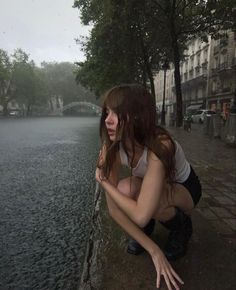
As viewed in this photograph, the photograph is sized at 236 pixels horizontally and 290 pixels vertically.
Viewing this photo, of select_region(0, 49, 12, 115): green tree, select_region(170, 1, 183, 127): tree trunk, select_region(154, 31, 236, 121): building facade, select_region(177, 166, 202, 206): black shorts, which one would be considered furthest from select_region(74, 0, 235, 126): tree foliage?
select_region(0, 49, 12, 115): green tree

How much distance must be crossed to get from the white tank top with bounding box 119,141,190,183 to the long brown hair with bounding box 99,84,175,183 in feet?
0.32

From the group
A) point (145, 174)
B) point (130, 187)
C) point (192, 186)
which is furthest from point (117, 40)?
point (145, 174)

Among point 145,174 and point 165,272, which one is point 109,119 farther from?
point 165,272

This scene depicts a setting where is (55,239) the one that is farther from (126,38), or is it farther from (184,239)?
(126,38)

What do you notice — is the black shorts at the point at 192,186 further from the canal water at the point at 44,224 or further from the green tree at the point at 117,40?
the green tree at the point at 117,40

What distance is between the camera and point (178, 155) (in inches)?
105

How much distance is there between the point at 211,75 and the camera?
47.6 meters

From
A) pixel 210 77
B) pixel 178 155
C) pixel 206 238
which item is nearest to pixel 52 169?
pixel 206 238

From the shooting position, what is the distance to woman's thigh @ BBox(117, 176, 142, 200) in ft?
8.82

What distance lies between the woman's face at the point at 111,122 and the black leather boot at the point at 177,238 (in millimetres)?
795

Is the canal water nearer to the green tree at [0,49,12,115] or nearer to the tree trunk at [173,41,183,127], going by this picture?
the tree trunk at [173,41,183,127]

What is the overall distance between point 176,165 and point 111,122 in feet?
1.96

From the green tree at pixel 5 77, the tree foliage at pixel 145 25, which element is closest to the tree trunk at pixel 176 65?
the tree foliage at pixel 145 25

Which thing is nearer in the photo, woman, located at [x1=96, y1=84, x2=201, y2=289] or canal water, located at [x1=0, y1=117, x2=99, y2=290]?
woman, located at [x1=96, y1=84, x2=201, y2=289]
